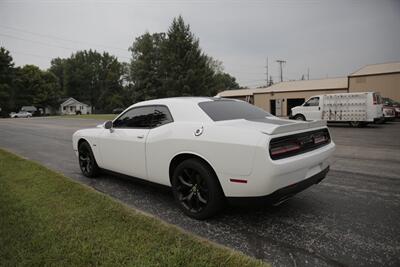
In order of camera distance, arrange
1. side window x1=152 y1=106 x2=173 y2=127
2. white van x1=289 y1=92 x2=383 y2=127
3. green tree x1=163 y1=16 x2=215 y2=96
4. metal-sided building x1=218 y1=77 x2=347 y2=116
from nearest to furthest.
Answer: side window x1=152 y1=106 x2=173 y2=127 < white van x1=289 y1=92 x2=383 y2=127 < metal-sided building x1=218 y1=77 x2=347 y2=116 < green tree x1=163 y1=16 x2=215 y2=96

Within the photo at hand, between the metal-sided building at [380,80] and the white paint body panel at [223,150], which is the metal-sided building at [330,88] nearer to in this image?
the metal-sided building at [380,80]

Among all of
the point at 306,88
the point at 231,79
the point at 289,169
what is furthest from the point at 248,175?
the point at 231,79

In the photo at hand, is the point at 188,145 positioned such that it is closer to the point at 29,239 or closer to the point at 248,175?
the point at 248,175

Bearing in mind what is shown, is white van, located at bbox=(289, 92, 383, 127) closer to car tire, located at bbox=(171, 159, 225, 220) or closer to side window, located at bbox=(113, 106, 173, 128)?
side window, located at bbox=(113, 106, 173, 128)

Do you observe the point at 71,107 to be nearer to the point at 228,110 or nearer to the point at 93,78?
the point at 93,78

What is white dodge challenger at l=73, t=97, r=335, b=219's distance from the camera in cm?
292

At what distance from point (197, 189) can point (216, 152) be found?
2.06 feet

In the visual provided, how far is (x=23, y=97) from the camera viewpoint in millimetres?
64375

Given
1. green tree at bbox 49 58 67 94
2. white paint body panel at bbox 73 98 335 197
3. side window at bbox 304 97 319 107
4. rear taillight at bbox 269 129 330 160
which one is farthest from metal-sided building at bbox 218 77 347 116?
green tree at bbox 49 58 67 94

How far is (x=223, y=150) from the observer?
3.06m

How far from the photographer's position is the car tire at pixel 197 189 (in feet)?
10.5

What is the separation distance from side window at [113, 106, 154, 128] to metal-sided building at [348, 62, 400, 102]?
27396 millimetres

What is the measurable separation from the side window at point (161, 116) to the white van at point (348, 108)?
15.3m

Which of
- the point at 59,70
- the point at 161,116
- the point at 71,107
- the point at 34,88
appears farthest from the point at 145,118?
the point at 59,70
